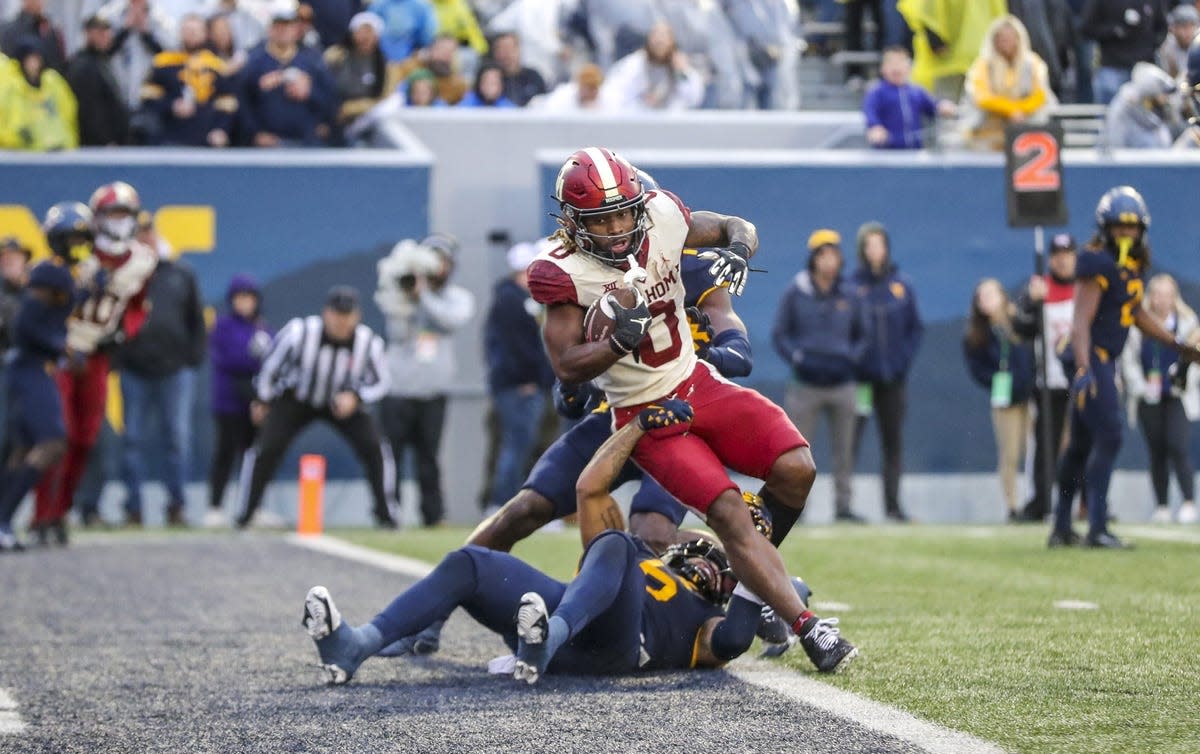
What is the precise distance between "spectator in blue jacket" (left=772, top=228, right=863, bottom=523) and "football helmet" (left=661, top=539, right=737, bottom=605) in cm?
844

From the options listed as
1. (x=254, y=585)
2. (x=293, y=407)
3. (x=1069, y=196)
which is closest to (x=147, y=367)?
(x=293, y=407)

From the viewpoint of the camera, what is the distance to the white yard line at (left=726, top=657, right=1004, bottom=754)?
173 inches

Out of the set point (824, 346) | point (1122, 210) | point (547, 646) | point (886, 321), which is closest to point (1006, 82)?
point (886, 321)

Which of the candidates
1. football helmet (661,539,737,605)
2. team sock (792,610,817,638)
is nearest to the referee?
football helmet (661,539,737,605)

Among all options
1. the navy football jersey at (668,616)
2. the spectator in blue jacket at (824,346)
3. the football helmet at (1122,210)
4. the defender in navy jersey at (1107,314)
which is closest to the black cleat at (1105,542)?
the defender in navy jersey at (1107,314)

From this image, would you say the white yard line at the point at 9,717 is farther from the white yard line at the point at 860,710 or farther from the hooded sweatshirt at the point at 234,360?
the hooded sweatshirt at the point at 234,360

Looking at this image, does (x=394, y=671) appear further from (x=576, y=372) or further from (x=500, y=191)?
(x=500, y=191)

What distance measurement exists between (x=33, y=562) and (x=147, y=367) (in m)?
3.49

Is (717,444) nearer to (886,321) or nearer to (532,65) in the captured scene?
(886,321)

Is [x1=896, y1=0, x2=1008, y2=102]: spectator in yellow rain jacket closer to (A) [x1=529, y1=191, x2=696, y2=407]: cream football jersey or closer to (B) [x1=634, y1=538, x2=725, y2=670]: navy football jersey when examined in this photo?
(A) [x1=529, y1=191, x2=696, y2=407]: cream football jersey

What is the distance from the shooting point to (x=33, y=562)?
36.3 ft

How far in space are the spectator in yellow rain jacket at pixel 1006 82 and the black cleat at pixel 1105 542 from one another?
4.94 meters

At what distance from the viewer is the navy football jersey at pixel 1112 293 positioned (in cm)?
1030

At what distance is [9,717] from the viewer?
528cm
